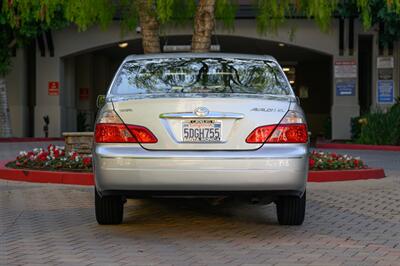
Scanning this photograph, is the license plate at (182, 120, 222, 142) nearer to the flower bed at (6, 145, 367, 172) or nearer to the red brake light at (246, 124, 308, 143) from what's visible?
the red brake light at (246, 124, 308, 143)

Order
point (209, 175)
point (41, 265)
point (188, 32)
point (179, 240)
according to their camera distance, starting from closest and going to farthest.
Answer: point (41, 265)
point (209, 175)
point (179, 240)
point (188, 32)

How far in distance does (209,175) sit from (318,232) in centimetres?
158

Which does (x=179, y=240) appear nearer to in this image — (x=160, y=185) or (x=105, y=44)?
(x=160, y=185)

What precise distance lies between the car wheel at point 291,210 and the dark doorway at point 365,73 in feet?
61.1

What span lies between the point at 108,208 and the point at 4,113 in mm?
16650

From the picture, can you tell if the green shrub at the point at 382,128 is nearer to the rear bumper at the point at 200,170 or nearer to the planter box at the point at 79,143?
the planter box at the point at 79,143

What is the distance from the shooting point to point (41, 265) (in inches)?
215

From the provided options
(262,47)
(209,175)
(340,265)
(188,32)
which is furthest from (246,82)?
(262,47)

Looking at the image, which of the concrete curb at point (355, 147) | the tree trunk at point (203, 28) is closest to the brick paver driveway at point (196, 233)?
the tree trunk at point (203, 28)

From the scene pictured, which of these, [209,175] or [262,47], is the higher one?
[262,47]

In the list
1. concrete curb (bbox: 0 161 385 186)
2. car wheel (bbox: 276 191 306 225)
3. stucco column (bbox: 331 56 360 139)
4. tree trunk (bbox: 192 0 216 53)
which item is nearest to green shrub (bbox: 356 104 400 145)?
stucco column (bbox: 331 56 360 139)

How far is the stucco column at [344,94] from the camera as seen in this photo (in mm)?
23656

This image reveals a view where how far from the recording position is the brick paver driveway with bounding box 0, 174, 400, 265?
5.73 meters

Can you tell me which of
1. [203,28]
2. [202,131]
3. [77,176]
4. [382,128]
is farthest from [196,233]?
[382,128]
